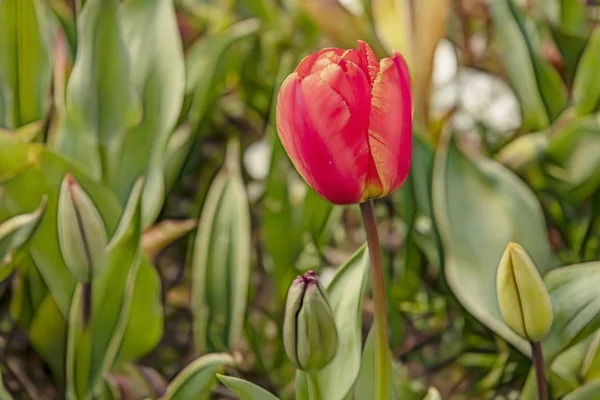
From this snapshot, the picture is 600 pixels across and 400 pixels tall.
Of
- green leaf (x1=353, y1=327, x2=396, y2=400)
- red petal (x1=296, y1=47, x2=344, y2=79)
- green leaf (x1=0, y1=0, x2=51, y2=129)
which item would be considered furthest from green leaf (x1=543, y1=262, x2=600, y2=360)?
green leaf (x1=0, y1=0, x2=51, y2=129)

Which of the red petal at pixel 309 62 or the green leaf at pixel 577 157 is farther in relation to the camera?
the green leaf at pixel 577 157

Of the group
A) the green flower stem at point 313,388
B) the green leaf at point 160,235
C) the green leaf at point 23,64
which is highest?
the green leaf at point 23,64

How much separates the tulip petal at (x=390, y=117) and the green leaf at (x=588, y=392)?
197 millimetres

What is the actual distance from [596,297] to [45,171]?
38cm

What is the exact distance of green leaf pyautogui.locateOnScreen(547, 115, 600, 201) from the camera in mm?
661

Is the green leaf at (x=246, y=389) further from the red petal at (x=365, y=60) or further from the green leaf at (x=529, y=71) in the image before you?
the green leaf at (x=529, y=71)

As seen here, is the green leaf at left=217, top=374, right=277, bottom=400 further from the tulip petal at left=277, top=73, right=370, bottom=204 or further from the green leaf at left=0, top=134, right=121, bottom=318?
the green leaf at left=0, top=134, right=121, bottom=318

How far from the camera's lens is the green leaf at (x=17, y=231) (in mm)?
530

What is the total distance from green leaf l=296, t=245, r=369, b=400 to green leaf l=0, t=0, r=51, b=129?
0.33 m

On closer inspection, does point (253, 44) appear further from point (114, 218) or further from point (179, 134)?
point (114, 218)

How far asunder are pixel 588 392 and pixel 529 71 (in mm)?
357

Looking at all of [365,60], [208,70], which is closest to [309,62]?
[365,60]

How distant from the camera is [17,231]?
1.79ft

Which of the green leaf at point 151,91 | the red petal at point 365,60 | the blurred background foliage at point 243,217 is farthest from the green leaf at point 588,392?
the green leaf at point 151,91
